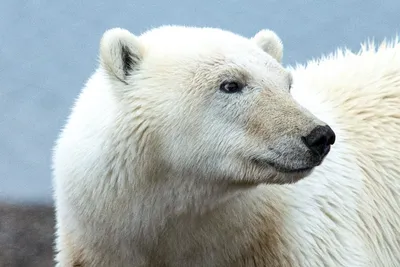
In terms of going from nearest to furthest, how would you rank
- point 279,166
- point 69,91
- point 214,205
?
point 279,166 → point 214,205 → point 69,91

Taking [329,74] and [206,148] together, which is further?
[329,74]

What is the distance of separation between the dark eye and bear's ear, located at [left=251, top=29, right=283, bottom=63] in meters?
0.43

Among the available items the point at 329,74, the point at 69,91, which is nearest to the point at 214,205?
the point at 329,74

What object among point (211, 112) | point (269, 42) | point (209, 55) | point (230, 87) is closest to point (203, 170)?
point (211, 112)

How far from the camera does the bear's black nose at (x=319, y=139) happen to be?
153 inches

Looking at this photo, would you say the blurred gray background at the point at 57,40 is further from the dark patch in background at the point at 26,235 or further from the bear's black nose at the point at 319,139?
the bear's black nose at the point at 319,139

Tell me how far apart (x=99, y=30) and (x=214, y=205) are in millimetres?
2475

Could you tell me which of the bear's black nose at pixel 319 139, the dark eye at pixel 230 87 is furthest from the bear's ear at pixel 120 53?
the bear's black nose at pixel 319 139

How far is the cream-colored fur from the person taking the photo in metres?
4.05

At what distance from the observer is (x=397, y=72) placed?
17.5 feet

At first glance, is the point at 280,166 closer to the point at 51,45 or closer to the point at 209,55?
the point at 209,55

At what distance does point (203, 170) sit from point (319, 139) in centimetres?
51

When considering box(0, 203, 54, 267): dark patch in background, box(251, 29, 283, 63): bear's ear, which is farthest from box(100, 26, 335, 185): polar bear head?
box(0, 203, 54, 267): dark patch in background

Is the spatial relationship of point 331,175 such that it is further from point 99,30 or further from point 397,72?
point 99,30
